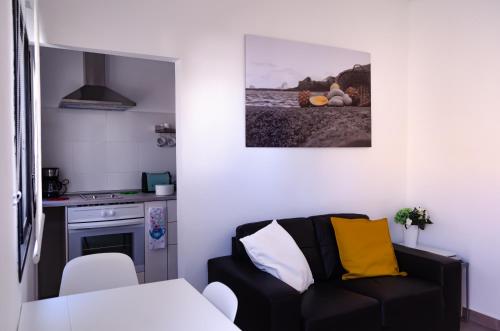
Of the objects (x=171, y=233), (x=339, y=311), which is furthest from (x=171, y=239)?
(x=339, y=311)

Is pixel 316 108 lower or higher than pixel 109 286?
higher

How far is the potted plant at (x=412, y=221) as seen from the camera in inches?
136

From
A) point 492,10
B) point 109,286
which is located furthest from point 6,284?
point 492,10

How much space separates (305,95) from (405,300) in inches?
68.0

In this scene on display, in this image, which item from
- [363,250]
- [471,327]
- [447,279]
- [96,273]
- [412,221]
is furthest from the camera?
[412,221]

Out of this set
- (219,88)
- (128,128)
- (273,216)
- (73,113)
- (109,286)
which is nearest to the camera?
(109,286)

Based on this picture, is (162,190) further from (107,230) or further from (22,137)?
(22,137)

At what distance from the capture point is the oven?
3510mm

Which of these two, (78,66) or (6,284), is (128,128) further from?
(6,284)

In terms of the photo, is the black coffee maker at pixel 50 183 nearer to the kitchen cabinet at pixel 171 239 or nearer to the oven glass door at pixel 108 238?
the oven glass door at pixel 108 238

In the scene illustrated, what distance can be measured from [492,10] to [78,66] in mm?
3881

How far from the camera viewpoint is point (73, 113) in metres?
4.16

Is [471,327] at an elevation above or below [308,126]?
below

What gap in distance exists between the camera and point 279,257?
255cm
